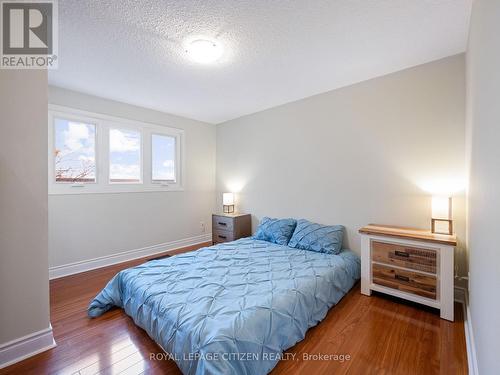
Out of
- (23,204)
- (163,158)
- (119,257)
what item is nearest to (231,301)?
(23,204)

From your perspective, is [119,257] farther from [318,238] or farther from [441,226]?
[441,226]

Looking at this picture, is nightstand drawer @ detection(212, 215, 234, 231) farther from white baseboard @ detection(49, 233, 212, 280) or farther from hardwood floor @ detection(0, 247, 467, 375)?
hardwood floor @ detection(0, 247, 467, 375)

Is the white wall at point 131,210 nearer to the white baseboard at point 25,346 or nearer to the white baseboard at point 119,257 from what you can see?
the white baseboard at point 119,257

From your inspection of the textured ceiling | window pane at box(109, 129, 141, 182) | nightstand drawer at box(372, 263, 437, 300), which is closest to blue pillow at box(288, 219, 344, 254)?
nightstand drawer at box(372, 263, 437, 300)

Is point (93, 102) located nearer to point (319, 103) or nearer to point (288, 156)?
point (288, 156)

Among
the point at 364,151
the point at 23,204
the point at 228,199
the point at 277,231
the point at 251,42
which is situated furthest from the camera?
the point at 228,199

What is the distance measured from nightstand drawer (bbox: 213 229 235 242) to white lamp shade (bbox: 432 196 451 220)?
2.69 metres

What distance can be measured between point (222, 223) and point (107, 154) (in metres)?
2.08

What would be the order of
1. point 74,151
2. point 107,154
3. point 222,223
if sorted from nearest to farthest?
1. point 74,151
2. point 107,154
3. point 222,223

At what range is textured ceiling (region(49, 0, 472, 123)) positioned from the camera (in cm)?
161

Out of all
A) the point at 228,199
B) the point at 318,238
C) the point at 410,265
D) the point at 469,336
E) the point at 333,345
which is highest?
the point at 228,199

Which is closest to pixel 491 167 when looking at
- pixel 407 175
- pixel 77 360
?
pixel 407 175

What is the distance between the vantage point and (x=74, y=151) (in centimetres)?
308

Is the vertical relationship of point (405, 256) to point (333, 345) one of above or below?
above
